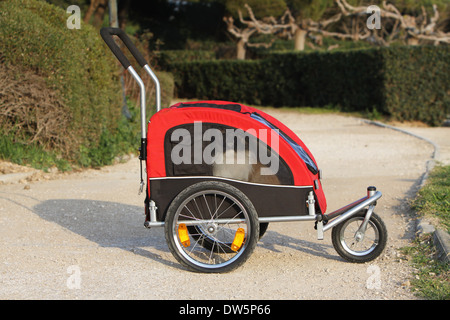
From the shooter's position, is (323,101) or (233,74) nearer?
(323,101)

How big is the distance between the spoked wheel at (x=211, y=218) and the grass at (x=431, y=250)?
3.92ft

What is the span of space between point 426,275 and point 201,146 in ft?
6.08

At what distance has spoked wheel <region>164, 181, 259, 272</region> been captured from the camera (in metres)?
4.39

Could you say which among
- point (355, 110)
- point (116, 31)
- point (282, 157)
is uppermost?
point (116, 31)

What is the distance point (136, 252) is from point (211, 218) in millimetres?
939

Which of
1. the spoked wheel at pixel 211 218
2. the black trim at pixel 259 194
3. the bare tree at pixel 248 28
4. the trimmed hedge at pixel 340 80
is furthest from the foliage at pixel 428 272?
the bare tree at pixel 248 28

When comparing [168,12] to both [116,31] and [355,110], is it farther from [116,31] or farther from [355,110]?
[116,31]

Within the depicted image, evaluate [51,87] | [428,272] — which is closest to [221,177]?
[428,272]

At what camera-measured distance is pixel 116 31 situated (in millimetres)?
4844

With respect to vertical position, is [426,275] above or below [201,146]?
below

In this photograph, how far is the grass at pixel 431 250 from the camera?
13.3 feet

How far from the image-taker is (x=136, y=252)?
203 inches
